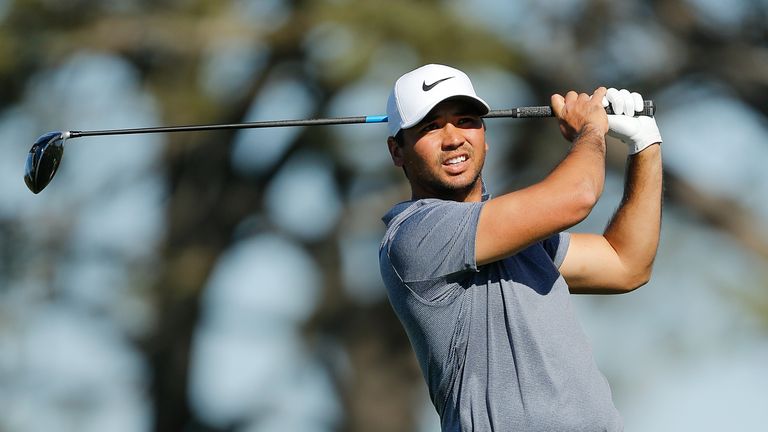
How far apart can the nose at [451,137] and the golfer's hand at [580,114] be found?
0.32 m

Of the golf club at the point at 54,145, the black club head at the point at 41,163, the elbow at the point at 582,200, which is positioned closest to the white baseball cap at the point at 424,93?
the golf club at the point at 54,145

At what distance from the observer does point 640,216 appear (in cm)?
522

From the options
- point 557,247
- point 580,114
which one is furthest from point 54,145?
point 580,114

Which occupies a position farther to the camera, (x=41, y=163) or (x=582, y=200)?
(x=41, y=163)

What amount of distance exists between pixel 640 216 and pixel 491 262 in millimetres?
763

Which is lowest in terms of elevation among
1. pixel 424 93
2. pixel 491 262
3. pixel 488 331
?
pixel 488 331

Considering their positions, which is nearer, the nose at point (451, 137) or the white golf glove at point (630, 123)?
the nose at point (451, 137)

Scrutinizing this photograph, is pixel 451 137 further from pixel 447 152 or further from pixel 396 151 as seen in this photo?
pixel 396 151

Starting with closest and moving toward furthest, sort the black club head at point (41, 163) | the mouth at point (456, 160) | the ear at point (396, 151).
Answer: the mouth at point (456, 160) → the ear at point (396, 151) → the black club head at point (41, 163)

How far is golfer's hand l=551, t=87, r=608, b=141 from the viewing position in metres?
4.88

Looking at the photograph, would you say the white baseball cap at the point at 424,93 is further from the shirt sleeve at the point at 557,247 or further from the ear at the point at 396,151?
the shirt sleeve at the point at 557,247

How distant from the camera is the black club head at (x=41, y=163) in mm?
5906

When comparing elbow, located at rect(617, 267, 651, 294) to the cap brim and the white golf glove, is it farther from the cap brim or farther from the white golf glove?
the cap brim

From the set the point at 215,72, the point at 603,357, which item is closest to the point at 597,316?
the point at 603,357
